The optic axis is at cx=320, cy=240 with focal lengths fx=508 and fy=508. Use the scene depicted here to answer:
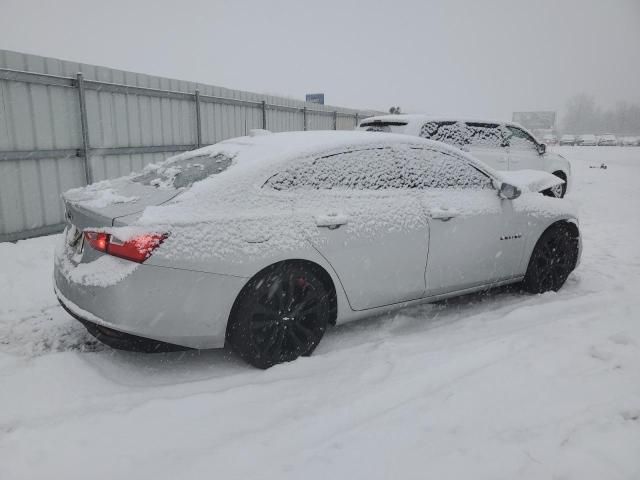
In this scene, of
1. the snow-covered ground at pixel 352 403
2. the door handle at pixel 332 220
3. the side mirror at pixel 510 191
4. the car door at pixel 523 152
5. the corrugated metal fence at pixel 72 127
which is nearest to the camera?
the snow-covered ground at pixel 352 403

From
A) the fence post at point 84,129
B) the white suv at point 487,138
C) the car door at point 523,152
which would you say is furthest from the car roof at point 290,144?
the car door at point 523,152

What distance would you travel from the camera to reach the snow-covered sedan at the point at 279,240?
290 centimetres

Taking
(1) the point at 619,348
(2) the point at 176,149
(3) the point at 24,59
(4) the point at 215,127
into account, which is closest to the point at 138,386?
(1) the point at 619,348

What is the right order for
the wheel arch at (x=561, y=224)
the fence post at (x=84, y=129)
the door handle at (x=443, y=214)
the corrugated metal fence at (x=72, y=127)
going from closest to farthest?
the door handle at (x=443, y=214) < the wheel arch at (x=561, y=224) < the corrugated metal fence at (x=72, y=127) < the fence post at (x=84, y=129)

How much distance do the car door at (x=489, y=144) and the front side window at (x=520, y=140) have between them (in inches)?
8.2

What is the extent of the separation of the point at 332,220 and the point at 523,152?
7552 mm

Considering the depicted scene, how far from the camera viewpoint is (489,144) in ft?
30.4

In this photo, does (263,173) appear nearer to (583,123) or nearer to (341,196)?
(341,196)

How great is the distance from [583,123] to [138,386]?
143 meters

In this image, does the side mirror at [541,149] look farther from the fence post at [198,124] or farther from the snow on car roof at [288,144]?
the snow on car roof at [288,144]

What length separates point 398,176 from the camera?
3.96 m

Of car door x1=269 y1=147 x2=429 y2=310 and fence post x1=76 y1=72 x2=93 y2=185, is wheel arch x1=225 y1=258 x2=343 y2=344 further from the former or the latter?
fence post x1=76 y1=72 x2=93 y2=185

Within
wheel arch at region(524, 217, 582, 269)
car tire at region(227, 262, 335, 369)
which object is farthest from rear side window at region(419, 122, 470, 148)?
car tire at region(227, 262, 335, 369)

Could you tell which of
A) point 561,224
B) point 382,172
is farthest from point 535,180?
point 382,172
